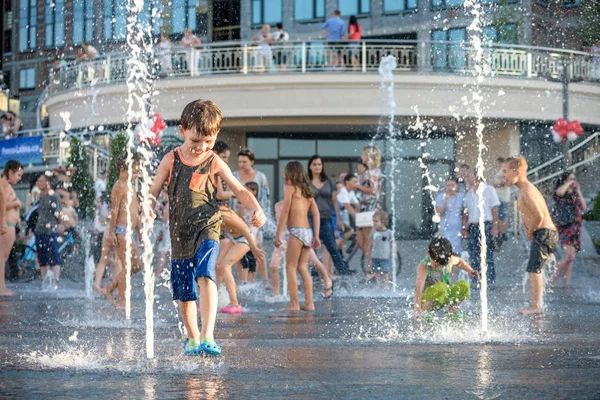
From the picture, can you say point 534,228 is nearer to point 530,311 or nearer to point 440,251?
point 530,311

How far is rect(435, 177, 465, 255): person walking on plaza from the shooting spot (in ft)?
48.1

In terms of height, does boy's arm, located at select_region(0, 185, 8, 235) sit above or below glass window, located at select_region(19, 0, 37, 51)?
below

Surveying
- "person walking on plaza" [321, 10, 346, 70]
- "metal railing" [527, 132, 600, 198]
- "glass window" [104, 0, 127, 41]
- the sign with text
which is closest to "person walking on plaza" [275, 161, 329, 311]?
"metal railing" [527, 132, 600, 198]

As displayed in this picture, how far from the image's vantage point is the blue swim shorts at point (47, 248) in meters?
15.8

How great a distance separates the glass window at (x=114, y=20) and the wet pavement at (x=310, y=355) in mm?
27098

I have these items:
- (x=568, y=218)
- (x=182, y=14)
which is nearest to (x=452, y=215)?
(x=568, y=218)

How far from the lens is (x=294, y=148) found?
112 feet

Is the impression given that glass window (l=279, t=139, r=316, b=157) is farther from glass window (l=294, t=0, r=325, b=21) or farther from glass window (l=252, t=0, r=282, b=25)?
glass window (l=252, t=0, r=282, b=25)

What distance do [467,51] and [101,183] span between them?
1040 cm

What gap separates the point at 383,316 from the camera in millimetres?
10234

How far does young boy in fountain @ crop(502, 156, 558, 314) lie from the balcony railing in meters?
17.6

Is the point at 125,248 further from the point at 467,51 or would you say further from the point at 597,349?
the point at 467,51

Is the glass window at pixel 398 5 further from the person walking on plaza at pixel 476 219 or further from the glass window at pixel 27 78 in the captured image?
the glass window at pixel 27 78

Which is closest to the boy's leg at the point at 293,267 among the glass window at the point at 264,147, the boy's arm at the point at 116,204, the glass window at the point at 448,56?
the boy's arm at the point at 116,204
